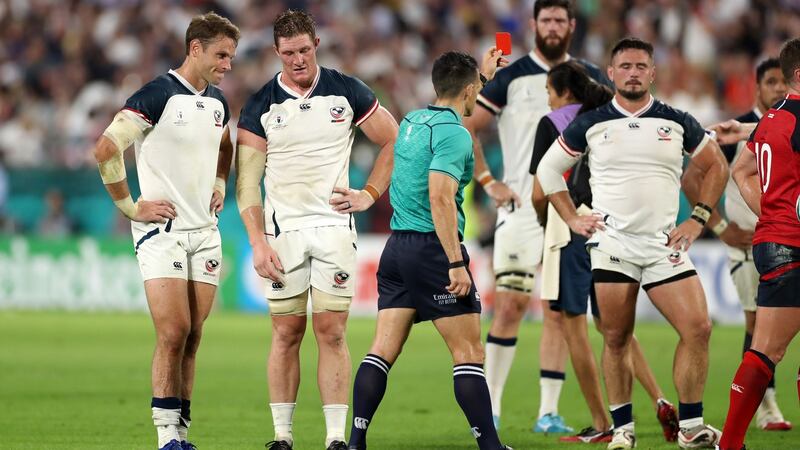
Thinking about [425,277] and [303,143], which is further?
[303,143]

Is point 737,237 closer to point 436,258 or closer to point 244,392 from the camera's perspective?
point 436,258

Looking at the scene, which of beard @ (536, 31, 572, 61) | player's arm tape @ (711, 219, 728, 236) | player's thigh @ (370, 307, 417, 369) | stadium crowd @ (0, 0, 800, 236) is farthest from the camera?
stadium crowd @ (0, 0, 800, 236)

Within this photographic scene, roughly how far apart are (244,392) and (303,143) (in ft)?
16.0

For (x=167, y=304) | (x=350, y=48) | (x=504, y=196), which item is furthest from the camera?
(x=350, y=48)

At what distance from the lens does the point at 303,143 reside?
342 inches

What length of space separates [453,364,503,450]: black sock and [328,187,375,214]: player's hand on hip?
1.41 metres

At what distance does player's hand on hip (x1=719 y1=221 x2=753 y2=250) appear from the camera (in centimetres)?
1081

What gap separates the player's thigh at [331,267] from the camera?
864 centimetres

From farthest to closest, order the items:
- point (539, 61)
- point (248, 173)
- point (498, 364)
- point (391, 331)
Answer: point (539, 61)
point (498, 364)
point (248, 173)
point (391, 331)

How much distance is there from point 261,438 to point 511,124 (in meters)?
3.54

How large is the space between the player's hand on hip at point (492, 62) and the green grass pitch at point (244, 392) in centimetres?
272

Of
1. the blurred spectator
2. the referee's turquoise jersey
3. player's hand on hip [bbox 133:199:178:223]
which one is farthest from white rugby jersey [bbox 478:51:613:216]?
the blurred spectator

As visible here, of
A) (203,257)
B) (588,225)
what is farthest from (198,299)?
(588,225)

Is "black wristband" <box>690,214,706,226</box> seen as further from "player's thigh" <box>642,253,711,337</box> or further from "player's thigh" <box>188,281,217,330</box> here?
"player's thigh" <box>188,281,217,330</box>
